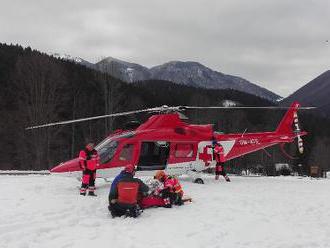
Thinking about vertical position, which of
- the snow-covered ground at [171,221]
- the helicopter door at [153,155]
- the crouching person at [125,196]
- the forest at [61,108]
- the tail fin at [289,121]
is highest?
the forest at [61,108]

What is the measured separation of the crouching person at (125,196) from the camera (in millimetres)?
10758

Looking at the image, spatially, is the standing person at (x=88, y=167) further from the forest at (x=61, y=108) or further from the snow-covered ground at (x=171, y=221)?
the forest at (x=61, y=108)

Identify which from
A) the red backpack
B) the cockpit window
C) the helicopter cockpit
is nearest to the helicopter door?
the helicopter cockpit

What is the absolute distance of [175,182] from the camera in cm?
1233

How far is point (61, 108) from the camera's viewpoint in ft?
165

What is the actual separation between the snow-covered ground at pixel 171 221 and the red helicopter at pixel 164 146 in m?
1.34

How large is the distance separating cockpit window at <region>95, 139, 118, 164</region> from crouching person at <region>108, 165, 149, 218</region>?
4678mm

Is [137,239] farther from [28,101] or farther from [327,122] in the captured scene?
[327,122]

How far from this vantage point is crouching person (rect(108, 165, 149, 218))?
10758 mm

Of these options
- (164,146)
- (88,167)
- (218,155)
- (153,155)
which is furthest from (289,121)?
(88,167)

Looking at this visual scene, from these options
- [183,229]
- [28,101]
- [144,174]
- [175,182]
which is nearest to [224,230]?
[183,229]

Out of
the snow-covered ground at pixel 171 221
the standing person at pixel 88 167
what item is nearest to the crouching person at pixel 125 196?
the snow-covered ground at pixel 171 221

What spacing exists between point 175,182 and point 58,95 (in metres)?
37.9

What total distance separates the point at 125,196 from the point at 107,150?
17.4ft
